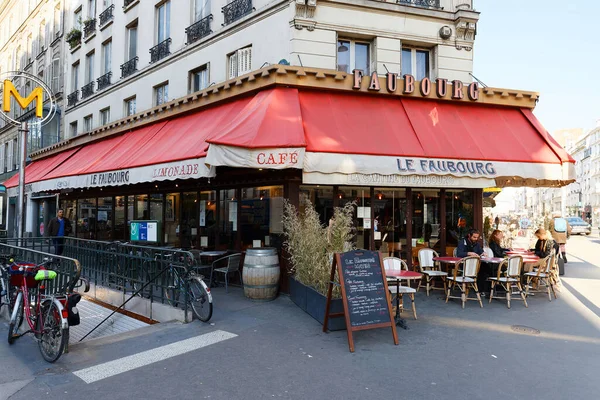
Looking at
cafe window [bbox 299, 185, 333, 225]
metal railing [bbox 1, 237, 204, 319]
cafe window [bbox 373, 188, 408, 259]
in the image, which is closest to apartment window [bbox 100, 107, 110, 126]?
metal railing [bbox 1, 237, 204, 319]

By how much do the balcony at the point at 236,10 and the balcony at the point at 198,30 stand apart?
75 centimetres

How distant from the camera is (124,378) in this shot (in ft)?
14.9

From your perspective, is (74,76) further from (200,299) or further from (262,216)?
(200,299)

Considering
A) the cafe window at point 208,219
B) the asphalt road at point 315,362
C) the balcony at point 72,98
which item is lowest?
the asphalt road at point 315,362

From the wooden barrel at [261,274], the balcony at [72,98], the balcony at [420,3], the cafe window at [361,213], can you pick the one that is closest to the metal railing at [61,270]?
the wooden barrel at [261,274]

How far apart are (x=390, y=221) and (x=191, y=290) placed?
507 cm

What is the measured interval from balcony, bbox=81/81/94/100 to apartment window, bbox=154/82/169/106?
5.89 metres

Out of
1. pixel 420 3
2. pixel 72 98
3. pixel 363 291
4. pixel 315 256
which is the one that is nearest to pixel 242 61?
pixel 420 3

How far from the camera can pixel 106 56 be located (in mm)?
18062

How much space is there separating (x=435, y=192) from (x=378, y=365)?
6.15 metres

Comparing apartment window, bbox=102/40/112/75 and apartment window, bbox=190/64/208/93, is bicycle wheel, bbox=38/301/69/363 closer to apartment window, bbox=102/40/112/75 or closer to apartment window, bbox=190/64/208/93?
apartment window, bbox=190/64/208/93

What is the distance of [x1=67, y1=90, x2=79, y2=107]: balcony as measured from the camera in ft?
66.0

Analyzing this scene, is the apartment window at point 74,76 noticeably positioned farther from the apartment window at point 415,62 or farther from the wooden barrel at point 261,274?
the wooden barrel at point 261,274

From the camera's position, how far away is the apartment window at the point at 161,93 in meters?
14.2
